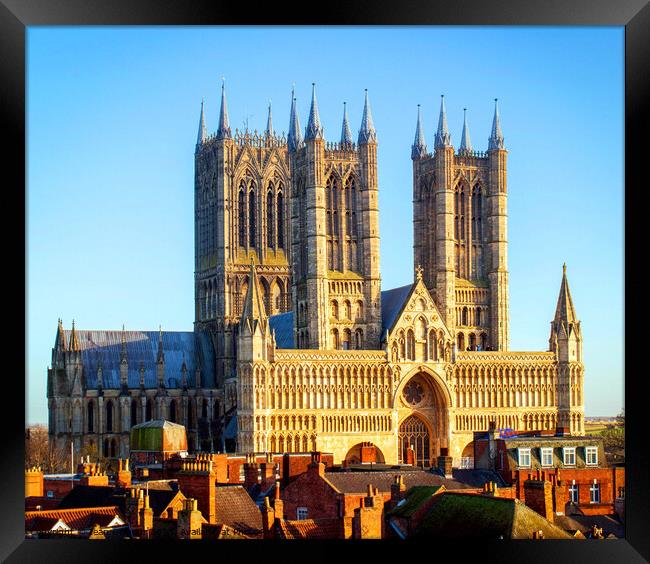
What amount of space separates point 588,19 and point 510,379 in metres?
68.5

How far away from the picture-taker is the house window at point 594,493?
4847 cm

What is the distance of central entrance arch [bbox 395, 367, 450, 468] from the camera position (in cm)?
8675

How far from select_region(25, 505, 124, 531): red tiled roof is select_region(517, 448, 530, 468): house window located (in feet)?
60.5

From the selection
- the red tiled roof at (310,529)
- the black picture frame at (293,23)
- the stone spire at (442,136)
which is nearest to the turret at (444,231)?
the stone spire at (442,136)

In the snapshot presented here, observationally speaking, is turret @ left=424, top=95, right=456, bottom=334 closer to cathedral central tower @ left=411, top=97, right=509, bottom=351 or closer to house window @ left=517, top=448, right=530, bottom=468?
cathedral central tower @ left=411, top=97, right=509, bottom=351

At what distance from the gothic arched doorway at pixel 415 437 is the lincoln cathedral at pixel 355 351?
89 mm

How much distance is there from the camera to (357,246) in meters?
87.2

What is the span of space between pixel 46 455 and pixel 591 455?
4303 cm

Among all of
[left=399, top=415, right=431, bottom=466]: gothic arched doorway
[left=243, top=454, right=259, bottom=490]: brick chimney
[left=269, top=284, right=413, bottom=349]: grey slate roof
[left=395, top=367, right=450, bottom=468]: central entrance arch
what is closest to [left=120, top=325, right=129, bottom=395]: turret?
[left=269, top=284, right=413, bottom=349]: grey slate roof

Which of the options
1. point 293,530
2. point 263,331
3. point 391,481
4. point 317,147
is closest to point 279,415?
point 263,331

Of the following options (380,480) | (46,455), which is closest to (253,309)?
(46,455)

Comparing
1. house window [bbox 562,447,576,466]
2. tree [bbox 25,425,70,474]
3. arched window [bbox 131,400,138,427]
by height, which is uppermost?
arched window [bbox 131,400,138,427]

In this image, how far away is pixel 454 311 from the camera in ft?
294
